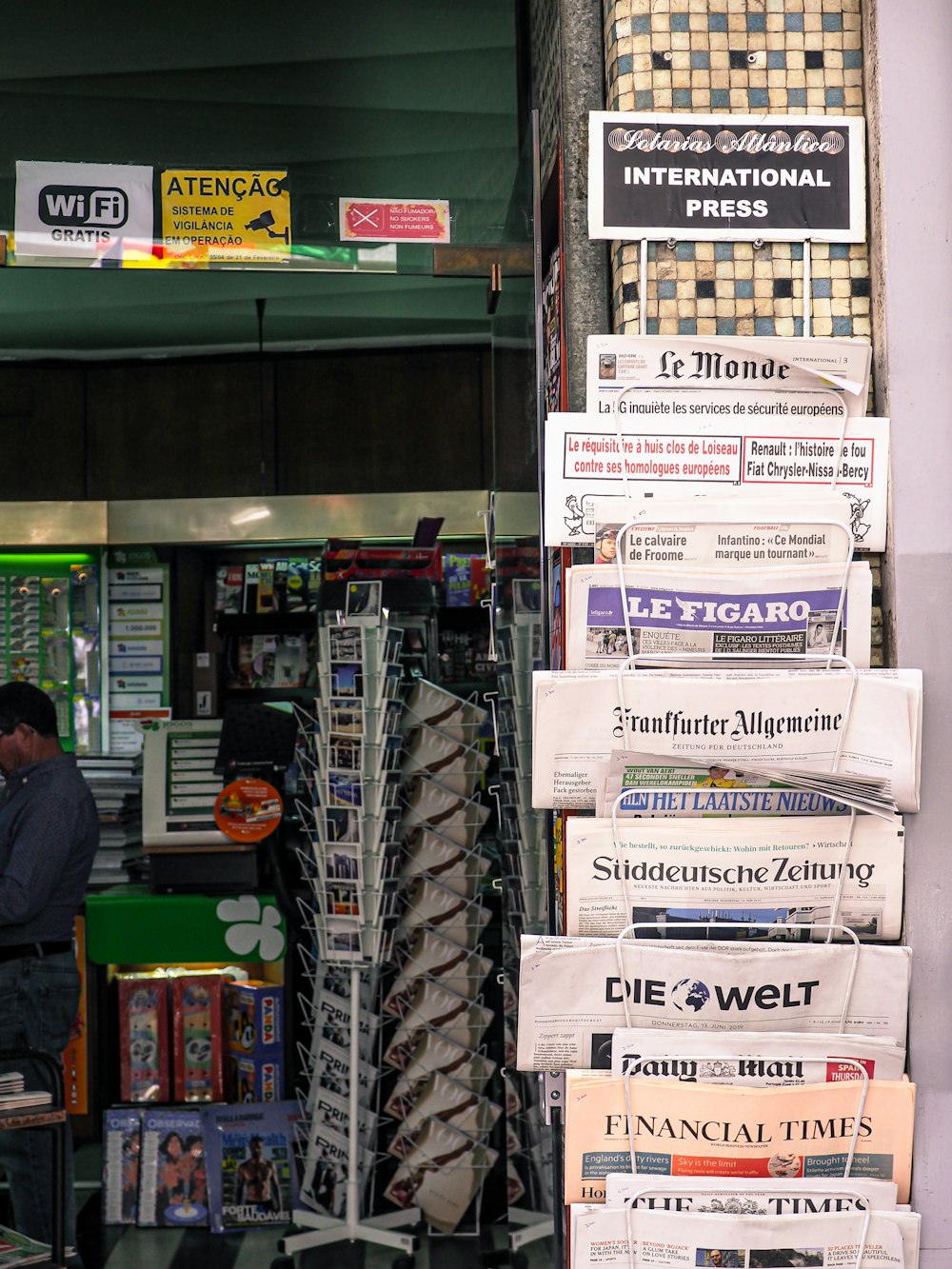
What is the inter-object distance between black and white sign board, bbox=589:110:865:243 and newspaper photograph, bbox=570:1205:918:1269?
1062mm

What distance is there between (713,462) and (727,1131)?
2.37ft

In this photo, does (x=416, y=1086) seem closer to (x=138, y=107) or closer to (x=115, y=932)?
(x=115, y=932)

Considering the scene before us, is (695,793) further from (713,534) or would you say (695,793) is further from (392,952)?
(392,952)

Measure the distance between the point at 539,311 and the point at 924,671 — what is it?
0.80 m

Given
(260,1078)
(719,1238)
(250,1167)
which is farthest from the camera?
(260,1078)

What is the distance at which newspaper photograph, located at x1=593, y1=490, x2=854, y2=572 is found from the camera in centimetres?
146

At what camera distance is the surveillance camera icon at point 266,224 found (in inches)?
151

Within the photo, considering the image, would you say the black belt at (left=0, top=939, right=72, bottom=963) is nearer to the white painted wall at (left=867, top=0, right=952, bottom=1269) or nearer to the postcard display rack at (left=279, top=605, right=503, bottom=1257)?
the postcard display rack at (left=279, top=605, right=503, bottom=1257)

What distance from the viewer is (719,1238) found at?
138 cm

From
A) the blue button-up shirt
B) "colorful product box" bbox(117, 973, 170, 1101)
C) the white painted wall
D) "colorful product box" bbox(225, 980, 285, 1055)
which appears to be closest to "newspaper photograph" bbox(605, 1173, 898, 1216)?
the white painted wall

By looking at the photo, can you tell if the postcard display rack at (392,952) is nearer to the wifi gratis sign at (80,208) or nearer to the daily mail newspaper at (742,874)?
the wifi gratis sign at (80,208)

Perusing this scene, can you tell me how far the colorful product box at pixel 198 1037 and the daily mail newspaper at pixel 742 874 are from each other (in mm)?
3596

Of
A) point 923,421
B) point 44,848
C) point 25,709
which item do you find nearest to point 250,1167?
point 44,848

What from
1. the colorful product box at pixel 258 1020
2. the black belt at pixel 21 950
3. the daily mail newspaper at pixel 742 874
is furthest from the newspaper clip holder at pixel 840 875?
the colorful product box at pixel 258 1020
